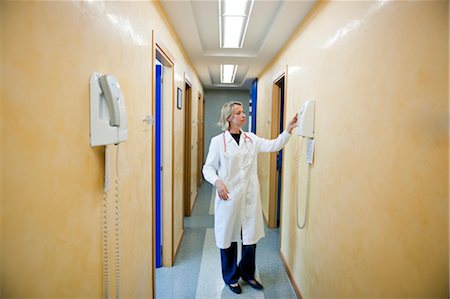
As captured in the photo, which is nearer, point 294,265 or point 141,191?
point 141,191

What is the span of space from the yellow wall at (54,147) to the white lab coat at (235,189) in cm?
105

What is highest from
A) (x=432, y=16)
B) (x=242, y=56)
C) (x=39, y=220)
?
(x=242, y=56)

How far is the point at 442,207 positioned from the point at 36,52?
1256 mm

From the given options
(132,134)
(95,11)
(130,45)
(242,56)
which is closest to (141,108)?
(132,134)

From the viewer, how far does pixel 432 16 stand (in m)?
0.88

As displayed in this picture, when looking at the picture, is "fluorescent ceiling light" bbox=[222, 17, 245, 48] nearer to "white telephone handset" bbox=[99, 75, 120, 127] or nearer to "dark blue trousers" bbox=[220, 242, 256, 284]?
"white telephone handset" bbox=[99, 75, 120, 127]

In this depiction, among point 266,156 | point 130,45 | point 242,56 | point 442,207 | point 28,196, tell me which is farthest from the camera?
point 266,156

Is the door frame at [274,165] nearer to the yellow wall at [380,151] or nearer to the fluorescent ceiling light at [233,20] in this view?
the fluorescent ceiling light at [233,20]

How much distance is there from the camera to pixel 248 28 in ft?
8.67

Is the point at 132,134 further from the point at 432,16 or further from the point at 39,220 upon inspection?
the point at 432,16

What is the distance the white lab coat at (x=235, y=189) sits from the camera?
228cm

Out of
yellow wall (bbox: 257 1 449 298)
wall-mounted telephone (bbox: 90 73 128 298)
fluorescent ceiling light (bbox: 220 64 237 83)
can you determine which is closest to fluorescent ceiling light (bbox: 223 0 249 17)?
yellow wall (bbox: 257 1 449 298)

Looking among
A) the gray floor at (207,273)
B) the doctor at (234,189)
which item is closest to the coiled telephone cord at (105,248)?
the doctor at (234,189)

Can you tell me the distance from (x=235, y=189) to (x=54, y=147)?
5.37 feet
